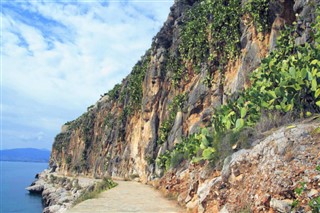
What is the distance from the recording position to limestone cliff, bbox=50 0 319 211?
61.6ft

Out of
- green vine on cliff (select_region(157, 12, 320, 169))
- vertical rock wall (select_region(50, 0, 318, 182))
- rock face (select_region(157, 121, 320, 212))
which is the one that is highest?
vertical rock wall (select_region(50, 0, 318, 182))

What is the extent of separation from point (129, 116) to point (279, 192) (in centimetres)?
3790

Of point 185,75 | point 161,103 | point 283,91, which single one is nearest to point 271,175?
point 283,91

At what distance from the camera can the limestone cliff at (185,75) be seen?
61.6ft

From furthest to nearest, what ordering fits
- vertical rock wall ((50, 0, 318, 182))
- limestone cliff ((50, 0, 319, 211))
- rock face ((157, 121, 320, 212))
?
1. limestone cliff ((50, 0, 319, 211))
2. vertical rock wall ((50, 0, 318, 182))
3. rock face ((157, 121, 320, 212))

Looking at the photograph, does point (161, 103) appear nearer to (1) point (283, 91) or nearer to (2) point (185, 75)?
(2) point (185, 75)

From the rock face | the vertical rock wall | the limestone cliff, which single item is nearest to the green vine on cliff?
the rock face

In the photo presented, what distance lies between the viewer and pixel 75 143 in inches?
2813

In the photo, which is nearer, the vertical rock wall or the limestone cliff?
the vertical rock wall

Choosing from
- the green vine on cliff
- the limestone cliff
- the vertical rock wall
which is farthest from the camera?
the limestone cliff

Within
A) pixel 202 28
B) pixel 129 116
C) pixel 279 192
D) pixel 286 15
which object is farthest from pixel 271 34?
pixel 129 116

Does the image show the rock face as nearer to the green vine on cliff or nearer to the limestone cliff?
the green vine on cliff

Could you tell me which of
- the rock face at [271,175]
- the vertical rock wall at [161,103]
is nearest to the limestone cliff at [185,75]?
the vertical rock wall at [161,103]

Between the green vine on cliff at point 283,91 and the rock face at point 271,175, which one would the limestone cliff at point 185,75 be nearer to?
the green vine on cliff at point 283,91
